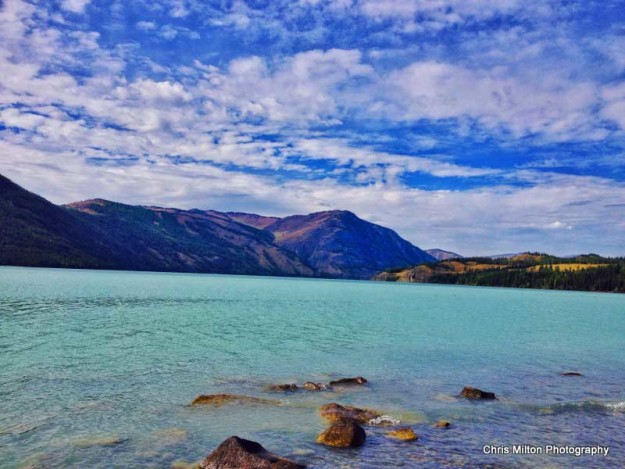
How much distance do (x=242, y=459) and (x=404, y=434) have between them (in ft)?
30.6

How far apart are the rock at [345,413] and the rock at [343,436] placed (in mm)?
3291

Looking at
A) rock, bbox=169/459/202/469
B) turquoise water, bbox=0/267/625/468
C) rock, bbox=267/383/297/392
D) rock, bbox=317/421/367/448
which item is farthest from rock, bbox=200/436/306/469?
rock, bbox=267/383/297/392

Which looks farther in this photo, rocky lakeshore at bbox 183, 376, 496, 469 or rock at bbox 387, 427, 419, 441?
rock at bbox 387, 427, 419, 441

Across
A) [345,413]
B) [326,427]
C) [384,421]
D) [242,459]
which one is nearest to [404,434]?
[384,421]

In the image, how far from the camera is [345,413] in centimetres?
2714

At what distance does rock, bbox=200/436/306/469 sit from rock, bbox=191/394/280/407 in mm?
9334

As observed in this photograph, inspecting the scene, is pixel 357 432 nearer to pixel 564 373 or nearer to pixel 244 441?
pixel 244 441

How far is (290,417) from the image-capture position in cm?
2664

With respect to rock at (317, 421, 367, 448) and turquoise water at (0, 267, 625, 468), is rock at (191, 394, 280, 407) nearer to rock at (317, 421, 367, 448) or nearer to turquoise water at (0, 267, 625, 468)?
turquoise water at (0, 267, 625, 468)

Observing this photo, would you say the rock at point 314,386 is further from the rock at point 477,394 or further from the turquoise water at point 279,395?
the rock at point 477,394

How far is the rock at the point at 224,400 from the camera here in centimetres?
2833

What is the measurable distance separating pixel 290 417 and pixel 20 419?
47.2 feet

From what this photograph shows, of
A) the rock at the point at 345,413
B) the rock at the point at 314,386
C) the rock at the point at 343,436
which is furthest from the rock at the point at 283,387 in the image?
the rock at the point at 343,436

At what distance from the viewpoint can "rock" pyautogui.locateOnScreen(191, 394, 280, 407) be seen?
28.3 metres
